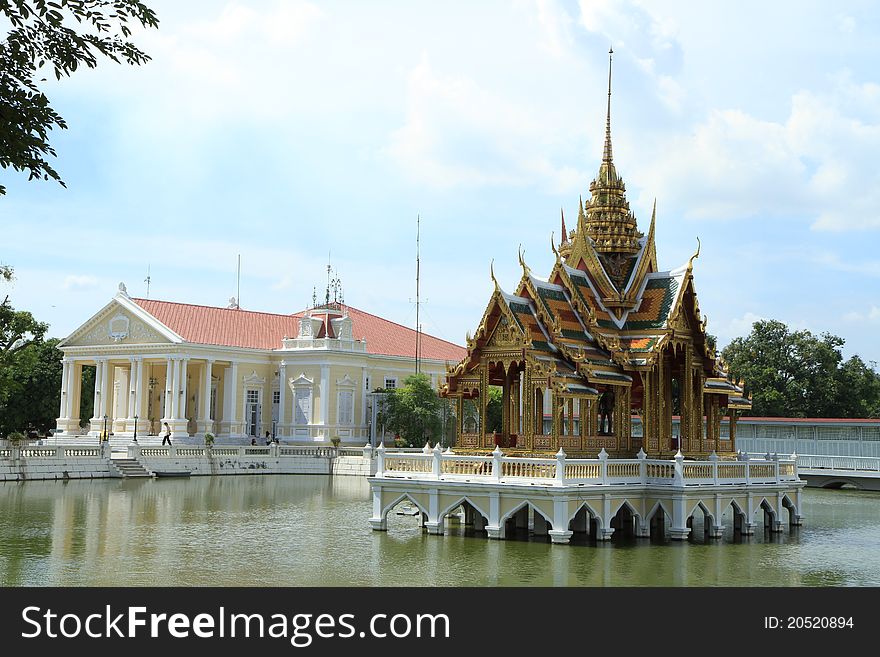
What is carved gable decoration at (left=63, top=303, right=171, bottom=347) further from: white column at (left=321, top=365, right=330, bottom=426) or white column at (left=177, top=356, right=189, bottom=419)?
white column at (left=321, top=365, right=330, bottom=426)

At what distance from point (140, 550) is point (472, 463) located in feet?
22.4

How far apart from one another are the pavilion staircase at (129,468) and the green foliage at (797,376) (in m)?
31.7

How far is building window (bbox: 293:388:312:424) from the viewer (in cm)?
6094

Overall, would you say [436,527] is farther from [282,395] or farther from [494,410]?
[282,395]

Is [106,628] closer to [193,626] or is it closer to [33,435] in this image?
[193,626]

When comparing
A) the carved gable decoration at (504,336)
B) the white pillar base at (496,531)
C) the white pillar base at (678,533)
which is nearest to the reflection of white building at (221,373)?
the carved gable decoration at (504,336)

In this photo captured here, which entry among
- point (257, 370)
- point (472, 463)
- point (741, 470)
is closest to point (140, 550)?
point (472, 463)

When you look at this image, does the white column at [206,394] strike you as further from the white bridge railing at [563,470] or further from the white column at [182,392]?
the white bridge railing at [563,470]

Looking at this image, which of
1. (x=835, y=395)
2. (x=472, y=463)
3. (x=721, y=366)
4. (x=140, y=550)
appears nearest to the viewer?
(x=140, y=550)

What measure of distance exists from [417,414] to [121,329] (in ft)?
59.6

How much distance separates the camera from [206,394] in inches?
2349

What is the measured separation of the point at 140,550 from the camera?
835 inches

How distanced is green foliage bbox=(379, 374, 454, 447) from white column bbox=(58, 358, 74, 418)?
19405 mm

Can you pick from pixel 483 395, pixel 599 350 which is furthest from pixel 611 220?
pixel 483 395
